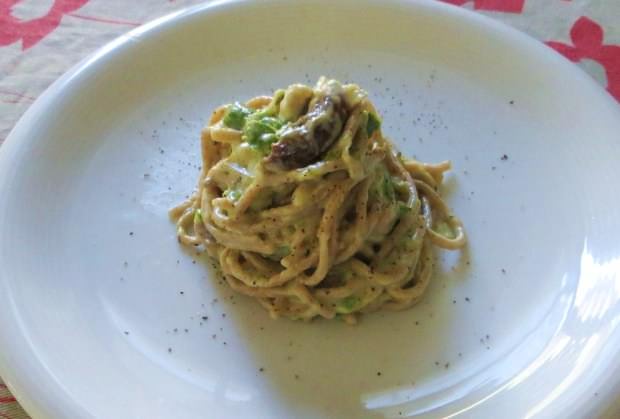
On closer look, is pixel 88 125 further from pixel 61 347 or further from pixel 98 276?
pixel 61 347

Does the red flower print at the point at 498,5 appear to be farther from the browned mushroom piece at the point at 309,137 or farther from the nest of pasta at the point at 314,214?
the browned mushroom piece at the point at 309,137

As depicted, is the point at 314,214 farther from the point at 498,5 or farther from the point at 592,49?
the point at 498,5

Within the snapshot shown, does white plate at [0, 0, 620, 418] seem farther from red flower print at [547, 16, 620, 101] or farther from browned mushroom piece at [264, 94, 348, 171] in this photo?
red flower print at [547, 16, 620, 101]

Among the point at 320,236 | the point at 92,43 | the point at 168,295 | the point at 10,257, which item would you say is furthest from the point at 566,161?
the point at 92,43

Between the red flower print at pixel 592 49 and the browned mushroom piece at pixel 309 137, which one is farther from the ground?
the browned mushroom piece at pixel 309 137

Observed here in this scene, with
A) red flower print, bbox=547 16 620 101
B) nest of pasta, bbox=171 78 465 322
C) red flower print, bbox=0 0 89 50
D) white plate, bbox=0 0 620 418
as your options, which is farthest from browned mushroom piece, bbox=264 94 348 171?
red flower print, bbox=0 0 89 50

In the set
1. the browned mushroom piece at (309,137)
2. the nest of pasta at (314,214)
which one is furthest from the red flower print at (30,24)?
the browned mushroom piece at (309,137)

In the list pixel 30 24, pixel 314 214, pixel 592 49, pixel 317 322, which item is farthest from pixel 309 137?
pixel 30 24
